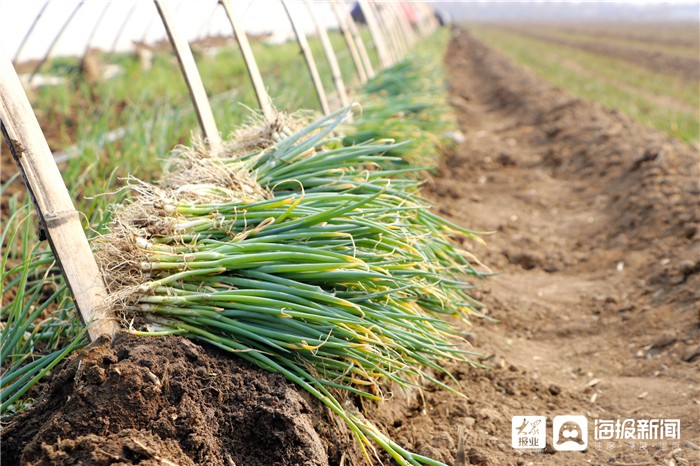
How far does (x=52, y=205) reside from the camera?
1.77 metres

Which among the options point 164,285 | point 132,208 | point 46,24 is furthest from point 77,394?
point 46,24

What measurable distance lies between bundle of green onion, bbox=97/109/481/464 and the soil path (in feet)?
1.12

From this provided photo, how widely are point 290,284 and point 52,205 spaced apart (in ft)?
2.17

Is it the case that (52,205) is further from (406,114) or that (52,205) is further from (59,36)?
(59,36)

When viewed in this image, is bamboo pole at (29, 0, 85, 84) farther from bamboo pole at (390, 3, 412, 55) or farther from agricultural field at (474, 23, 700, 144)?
bamboo pole at (390, 3, 412, 55)

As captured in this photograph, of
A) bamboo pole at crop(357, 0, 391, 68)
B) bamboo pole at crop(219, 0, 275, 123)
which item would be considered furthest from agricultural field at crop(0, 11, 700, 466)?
bamboo pole at crop(357, 0, 391, 68)

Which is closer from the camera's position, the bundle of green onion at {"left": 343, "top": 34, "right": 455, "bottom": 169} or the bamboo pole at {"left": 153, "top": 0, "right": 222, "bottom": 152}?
the bamboo pole at {"left": 153, "top": 0, "right": 222, "bottom": 152}

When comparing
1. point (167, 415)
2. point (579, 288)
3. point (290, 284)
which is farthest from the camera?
point (579, 288)

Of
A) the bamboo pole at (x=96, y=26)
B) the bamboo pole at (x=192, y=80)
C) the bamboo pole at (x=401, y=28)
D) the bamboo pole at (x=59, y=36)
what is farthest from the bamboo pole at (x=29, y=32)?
the bamboo pole at (x=401, y=28)

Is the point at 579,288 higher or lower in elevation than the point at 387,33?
lower

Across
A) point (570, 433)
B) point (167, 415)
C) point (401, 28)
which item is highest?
point (401, 28)

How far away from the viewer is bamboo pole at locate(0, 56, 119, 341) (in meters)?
1.74

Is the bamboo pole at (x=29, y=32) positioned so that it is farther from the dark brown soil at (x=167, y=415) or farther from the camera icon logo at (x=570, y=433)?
the camera icon logo at (x=570, y=433)

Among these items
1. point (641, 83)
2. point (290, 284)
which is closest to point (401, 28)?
point (641, 83)
